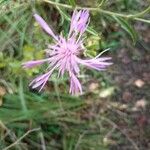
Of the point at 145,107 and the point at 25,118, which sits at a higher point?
the point at 25,118

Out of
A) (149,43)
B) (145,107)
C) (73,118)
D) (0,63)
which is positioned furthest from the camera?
(149,43)

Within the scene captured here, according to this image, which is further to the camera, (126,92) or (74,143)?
(126,92)

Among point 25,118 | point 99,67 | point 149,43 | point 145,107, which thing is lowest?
point 145,107

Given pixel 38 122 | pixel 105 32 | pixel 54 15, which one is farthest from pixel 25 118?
pixel 105 32

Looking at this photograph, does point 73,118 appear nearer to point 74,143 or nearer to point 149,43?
point 74,143

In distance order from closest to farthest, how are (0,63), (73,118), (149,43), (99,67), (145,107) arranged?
(99,67), (0,63), (73,118), (145,107), (149,43)

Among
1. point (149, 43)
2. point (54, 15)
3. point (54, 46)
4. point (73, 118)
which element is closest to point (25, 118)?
point (73, 118)
